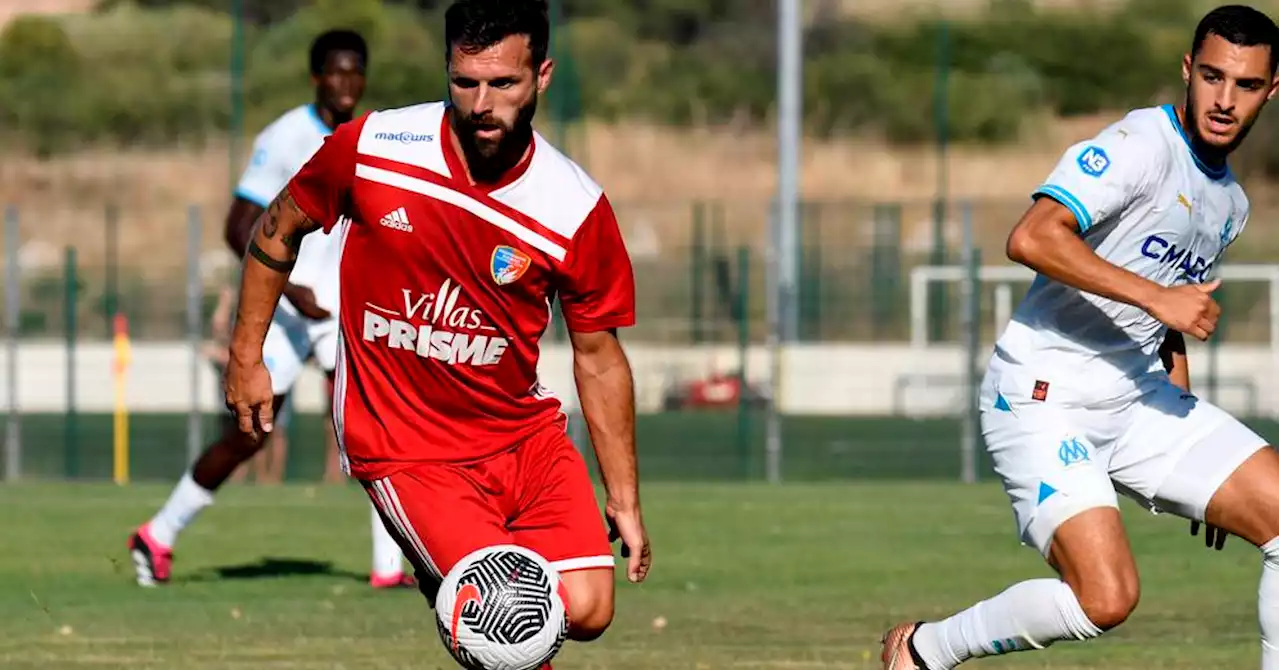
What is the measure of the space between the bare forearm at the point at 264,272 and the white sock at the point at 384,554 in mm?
4307

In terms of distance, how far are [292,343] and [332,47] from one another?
1.41m

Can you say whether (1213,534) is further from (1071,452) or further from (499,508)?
(499,508)

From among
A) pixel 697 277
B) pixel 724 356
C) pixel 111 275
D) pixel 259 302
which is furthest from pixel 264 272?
pixel 111 275

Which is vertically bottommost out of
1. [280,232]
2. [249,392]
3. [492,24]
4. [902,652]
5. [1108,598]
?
[902,652]

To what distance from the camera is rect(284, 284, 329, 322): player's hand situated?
10.5 metres

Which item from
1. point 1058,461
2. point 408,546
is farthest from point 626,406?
point 1058,461

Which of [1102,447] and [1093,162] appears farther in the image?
[1102,447]

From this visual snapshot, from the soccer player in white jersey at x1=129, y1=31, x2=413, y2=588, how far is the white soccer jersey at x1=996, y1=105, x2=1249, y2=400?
14.2 feet

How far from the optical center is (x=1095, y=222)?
6.66 metres

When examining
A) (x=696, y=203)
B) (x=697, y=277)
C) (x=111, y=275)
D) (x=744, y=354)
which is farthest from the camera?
(x=696, y=203)

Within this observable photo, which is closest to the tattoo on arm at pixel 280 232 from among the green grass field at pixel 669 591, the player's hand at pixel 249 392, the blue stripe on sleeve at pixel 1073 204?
the player's hand at pixel 249 392

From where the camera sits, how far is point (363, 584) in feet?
36.6

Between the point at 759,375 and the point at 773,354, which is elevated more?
the point at 773,354

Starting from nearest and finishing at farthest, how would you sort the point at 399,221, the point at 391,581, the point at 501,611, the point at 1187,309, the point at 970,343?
1. the point at 501,611
2. the point at 399,221
3. the point at 1187,309
4. the point at 391,581
5. the point at 970,343
